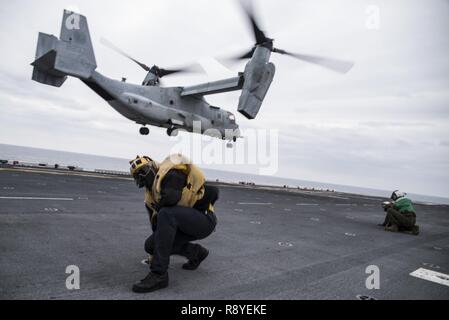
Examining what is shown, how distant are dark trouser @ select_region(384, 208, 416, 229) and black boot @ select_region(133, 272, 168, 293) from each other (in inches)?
387

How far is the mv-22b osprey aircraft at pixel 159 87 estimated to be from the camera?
57.3 feet

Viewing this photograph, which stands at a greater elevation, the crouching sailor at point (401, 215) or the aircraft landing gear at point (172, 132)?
the aircraft landing gear at point (172, 132)

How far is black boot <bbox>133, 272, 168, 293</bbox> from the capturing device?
138 inches

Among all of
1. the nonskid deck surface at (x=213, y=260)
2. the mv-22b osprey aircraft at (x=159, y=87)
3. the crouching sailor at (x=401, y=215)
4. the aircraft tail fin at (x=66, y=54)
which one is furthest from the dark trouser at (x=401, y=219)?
the aircraft tail fin at (x=66, y=54)

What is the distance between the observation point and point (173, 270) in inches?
177

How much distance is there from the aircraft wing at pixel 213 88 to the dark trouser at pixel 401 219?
15.9 meters

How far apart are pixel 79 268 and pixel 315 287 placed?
10.5ft

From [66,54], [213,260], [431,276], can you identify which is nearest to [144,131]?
[66,54]

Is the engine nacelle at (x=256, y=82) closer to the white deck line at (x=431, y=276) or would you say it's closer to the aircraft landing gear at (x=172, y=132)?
the aircraft landing gear at (x=172, y=132)

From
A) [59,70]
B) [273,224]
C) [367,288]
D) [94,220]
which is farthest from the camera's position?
[59,70]

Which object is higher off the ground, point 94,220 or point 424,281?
point 94,220

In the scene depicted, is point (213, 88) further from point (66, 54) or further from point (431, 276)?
point (431, 276)
